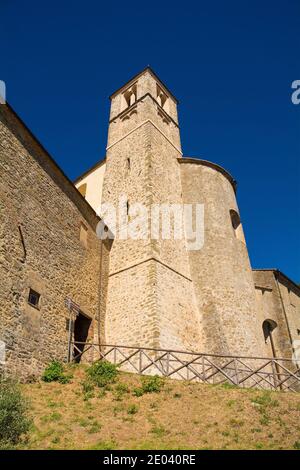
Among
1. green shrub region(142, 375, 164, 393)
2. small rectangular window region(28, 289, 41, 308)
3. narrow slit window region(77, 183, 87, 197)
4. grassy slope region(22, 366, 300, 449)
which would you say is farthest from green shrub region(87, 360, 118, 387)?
narrow slit window region(77, 183, 87, 197)

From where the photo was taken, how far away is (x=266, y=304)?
20.7 m

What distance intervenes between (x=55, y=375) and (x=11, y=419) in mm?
3803

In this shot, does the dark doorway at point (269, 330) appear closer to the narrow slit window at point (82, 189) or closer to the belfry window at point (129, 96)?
the narrow slit window at point (82, 189)

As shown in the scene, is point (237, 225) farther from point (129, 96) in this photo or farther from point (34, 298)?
point (34, 298)

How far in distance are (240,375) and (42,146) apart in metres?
10.9

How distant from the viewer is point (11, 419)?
677 centimetres

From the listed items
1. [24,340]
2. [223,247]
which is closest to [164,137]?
[223,247]

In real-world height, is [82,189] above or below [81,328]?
above

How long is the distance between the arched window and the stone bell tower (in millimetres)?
3151

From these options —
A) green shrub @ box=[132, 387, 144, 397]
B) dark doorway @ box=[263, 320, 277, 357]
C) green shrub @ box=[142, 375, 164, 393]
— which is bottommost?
green shrub @ box=[132, 387, 144, 397]

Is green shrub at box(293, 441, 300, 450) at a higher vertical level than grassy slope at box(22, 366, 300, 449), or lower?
lower

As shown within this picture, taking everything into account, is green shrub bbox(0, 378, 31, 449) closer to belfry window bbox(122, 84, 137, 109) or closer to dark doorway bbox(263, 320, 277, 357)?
dark doorway bbox(263, 320, 277, 357)

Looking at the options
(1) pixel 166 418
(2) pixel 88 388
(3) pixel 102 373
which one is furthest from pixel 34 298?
(1) pixel 166 418

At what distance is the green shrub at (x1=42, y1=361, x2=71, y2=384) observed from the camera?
1041 centimetres
